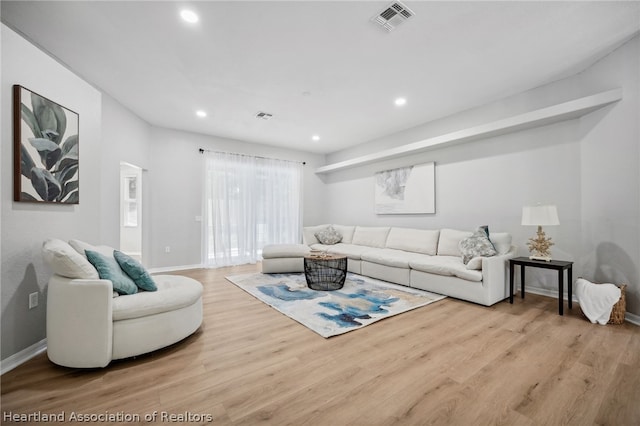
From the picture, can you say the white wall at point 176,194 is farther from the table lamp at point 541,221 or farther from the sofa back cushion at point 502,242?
the table lamp at point 541,221

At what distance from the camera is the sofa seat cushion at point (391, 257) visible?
4.05 meters

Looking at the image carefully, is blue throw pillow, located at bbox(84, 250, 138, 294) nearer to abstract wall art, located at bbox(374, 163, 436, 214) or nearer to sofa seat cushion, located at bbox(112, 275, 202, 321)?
sofa seat cushion, located at bbox(112, 275, 202, 321)

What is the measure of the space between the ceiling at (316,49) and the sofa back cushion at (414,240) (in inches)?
80.5

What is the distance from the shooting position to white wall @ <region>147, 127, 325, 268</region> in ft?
16.7

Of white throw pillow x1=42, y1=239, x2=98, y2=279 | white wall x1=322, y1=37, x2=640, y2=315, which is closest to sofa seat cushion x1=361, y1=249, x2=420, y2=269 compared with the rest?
white wall x1=322, y1=37, x2=640, y2=315

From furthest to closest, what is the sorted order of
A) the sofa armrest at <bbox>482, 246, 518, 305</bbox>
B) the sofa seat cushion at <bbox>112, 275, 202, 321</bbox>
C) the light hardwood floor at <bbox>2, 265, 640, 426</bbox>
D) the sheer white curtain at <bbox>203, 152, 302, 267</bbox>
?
1. the sheer white curtain at <bbox>203, 152, 302, 267</bbox>
2. the sofa armrest at <bbox>482, 246, 518, 305</bbox>
3. the sofa seat cushion at <bbox>112, 275, 202, 321</bbox>
4. the light hardwood floor at <bbox>2, 265, 640, 426</bbox>

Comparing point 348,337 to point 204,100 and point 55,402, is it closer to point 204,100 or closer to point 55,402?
point 55,402

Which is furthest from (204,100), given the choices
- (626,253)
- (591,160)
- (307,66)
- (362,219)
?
(626,253)

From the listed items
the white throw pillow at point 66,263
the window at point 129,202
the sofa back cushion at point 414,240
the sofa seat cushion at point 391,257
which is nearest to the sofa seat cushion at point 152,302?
the white throw pillow at point 66,263

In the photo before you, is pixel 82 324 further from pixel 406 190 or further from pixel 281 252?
pixel 406 190

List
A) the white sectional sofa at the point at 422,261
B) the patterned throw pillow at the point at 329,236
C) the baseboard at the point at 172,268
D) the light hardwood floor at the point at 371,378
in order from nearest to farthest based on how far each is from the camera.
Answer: the light hardwood floor at the point at 371,378 < the white sectional sofa at the point at 422,261 < the baseboard at the point at 172,268 < the patterned throw pillow at the point at 329,236

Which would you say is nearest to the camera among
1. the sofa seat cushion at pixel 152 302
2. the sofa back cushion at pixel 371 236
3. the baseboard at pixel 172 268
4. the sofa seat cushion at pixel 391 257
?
the sofa seat cushion at pixel 152 302

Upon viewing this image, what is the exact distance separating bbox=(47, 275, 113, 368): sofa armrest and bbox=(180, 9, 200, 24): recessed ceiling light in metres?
2.20

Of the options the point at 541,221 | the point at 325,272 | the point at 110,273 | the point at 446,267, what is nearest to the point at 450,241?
the point at 446,267
